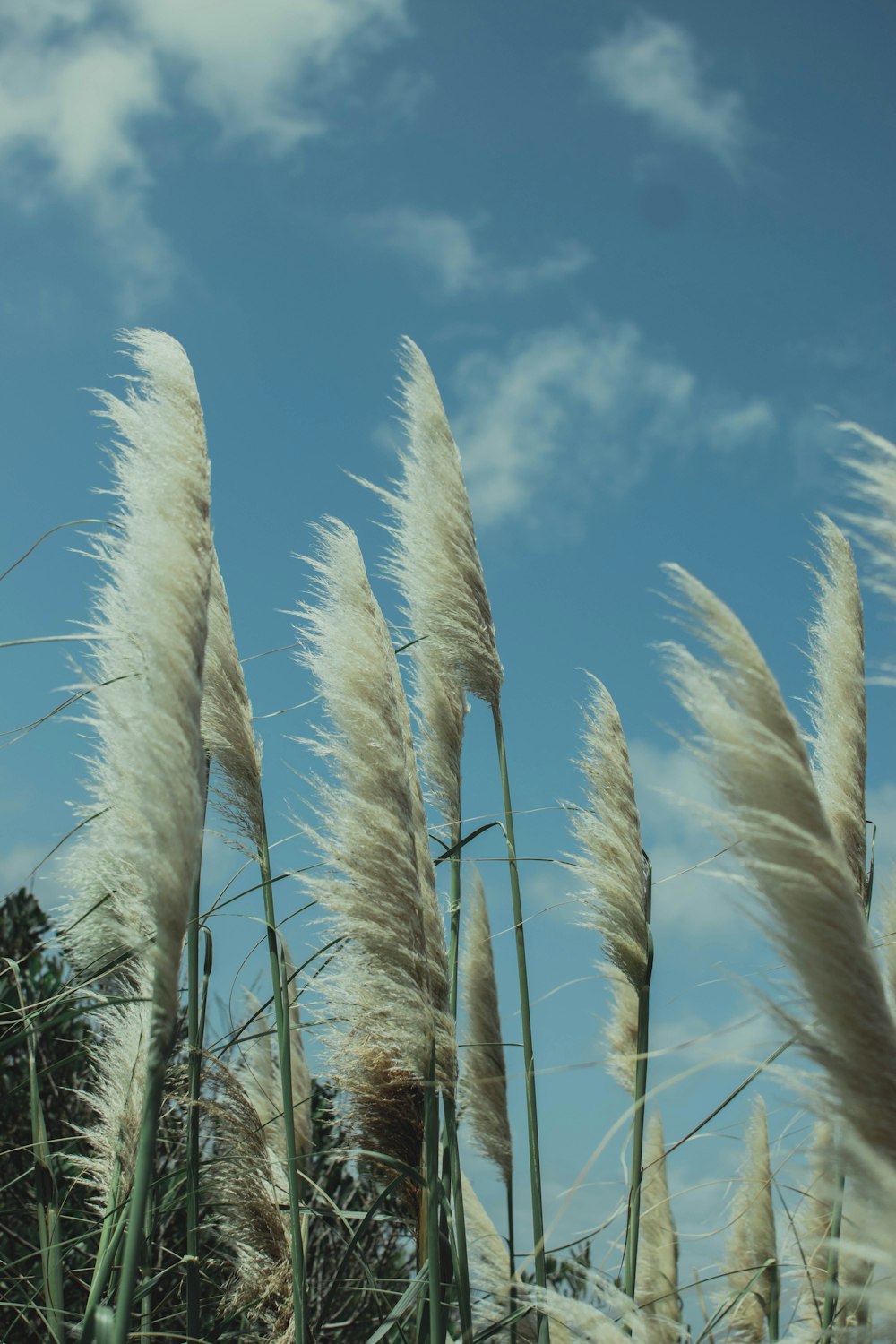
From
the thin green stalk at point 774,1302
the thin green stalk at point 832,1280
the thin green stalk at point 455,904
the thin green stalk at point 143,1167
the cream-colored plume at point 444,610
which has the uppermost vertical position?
the cream-colored plume at point 444,610

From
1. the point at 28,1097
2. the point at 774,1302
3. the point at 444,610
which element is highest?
the point at 444,610

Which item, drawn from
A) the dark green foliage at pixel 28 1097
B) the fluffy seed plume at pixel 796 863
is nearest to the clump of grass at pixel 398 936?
the fluffy seed plume at pixel 796 863

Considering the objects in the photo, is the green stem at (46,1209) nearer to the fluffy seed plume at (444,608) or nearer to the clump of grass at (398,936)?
the clump of grass at (398,936)

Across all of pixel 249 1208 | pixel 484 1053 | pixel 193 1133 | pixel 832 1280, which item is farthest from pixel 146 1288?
pixel 832 1280

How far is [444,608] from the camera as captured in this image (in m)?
3.22

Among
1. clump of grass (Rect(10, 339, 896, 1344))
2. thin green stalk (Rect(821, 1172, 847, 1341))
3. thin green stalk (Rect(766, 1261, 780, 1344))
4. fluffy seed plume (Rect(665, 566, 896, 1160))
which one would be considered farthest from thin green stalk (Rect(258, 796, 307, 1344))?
thin green stalk (Rect(766, 1261, 780, 1344))

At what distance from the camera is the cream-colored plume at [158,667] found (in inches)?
57.3

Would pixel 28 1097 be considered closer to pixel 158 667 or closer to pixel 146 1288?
pixel 146 1288

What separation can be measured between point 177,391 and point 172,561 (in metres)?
0.51

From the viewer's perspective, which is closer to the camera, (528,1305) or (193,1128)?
(528,1305)

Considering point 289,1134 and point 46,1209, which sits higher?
point 289,1134

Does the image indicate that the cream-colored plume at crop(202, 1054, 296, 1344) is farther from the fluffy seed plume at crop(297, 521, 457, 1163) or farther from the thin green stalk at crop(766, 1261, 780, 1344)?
the thin green stalk at crop(766, 1261, 780, 1344)

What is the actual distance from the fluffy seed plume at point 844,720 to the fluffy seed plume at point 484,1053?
3.40 feet

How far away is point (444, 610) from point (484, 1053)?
124cm
